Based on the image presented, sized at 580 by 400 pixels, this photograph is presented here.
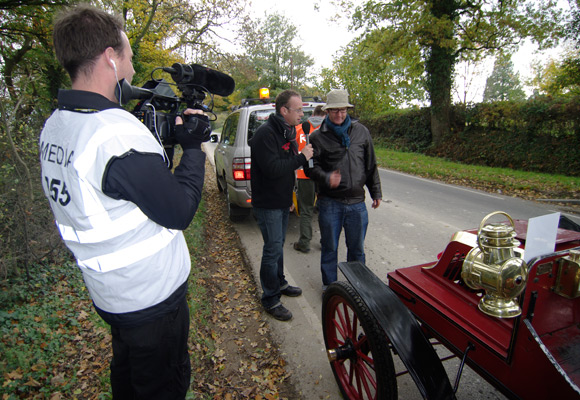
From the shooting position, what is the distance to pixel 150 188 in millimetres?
1220

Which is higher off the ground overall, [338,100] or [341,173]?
[338,100]

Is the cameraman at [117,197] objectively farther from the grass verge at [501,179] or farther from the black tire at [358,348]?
the grass verge at [501,179]

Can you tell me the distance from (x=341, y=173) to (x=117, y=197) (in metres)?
2.30

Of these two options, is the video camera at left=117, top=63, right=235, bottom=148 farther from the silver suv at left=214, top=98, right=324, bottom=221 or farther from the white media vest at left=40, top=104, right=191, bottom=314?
the silver suv at left=214, top=98, right=324, bottom=221

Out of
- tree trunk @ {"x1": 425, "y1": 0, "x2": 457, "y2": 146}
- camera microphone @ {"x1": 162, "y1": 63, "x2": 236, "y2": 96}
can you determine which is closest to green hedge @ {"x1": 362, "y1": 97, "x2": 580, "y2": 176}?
tree trunk @ {"x1": 425, "y1": 0, "x2": 457, "y2": 146}

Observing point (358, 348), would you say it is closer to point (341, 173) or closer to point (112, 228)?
point (112, 228)

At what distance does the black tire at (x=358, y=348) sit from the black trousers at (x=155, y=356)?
924 mm

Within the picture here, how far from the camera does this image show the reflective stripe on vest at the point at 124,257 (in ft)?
→ 4.22

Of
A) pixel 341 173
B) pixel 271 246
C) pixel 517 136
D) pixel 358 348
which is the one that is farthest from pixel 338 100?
pixel 517 136

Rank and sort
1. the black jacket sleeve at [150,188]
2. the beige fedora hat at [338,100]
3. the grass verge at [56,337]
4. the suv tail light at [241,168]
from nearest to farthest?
the black jacket sleeve at [150,188]
the grass verge at [56,337]
the beige fedora hat at [338,100]
the suv tail light at [241,168]

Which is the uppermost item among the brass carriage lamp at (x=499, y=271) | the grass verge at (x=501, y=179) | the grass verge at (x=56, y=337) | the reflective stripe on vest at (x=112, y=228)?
the reflective stripe on vest at (x=112, y=228)

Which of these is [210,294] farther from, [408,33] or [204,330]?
[408,33]

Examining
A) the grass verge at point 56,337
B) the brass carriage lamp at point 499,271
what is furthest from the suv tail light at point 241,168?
the brass carriage lamp at point 499,271

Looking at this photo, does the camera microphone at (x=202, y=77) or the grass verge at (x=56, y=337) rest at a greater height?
the camera microphone at (x=202, y=77)
